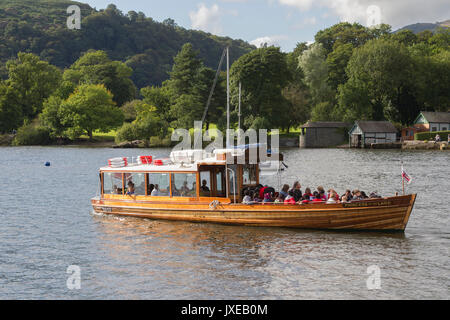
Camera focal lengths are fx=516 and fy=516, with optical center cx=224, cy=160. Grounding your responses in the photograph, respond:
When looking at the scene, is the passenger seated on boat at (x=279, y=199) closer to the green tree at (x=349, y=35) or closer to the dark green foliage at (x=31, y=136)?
the dark green foliage at (x=31, y=136)

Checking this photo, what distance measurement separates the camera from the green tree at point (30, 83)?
137500mm

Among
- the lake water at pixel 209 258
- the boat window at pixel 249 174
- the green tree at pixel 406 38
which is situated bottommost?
the lake water at pixel 209 258

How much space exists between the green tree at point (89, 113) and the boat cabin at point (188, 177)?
9449 cm

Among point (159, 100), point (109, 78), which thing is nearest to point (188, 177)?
point (159, 100)

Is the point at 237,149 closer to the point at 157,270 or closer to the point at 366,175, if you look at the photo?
the point at 157,270

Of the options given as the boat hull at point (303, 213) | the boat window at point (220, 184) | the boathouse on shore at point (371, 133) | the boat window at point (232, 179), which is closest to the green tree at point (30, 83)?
the boathouse on shore at point (371, 133)

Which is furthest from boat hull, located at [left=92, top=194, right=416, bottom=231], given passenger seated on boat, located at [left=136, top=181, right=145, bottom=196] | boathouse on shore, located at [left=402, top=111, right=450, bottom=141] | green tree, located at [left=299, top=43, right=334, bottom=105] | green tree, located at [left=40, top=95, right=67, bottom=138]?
green tree, located at [left=40, top=95, right=67, bottom=138]

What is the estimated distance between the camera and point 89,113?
12256cm

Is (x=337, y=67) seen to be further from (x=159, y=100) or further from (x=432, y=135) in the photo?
(x=159, y=100)

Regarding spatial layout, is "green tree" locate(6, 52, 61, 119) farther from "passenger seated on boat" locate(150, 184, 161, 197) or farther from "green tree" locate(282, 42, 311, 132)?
"passenger seated on boat" locate(150, 184, 161, 197)

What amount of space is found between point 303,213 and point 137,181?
10132mm

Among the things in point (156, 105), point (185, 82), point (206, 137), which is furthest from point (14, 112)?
point (206, 137)
